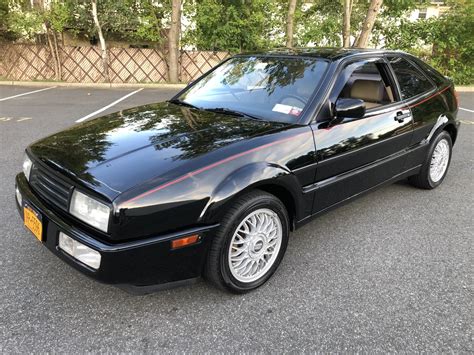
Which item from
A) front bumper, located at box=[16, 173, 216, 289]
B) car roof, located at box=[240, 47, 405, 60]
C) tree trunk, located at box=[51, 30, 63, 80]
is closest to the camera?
front bumper, located at box=[16, 173, 216, 289]

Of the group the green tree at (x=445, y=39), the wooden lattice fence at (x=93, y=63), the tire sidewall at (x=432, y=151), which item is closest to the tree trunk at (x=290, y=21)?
the wooden lattice fence at (x=93, y=63)

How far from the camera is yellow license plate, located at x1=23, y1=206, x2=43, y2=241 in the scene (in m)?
2.17

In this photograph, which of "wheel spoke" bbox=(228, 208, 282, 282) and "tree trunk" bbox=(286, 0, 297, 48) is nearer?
"wheel spoke" bbox=(228, 208, 282, 282)

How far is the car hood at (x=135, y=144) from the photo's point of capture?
204 cm

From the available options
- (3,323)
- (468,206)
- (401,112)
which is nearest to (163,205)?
(3,323)

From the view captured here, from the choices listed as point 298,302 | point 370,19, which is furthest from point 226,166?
point 370,19

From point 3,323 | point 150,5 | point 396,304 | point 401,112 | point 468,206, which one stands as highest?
point 150,5

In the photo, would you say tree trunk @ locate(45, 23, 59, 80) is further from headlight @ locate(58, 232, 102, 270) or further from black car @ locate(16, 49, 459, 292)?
headlight @ locate(58, 232, 102, 270)

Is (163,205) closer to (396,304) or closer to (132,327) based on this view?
(132,327)

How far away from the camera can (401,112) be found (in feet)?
11.0

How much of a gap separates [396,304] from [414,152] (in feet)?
5.79

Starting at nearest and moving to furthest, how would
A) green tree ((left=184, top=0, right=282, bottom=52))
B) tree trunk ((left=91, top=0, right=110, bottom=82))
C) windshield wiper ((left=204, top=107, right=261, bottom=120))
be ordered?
windshield wiper ((left=204, top=107, right=261, bottom=120)) < tree trunk ((left=91, top=0, right=110, bottom=82)) < green tree ((left=184, top=0, right=282, bottom=52))

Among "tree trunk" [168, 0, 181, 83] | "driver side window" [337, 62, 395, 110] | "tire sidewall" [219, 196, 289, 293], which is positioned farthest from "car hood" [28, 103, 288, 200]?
"tree trunk" [168, 0, 181, 83]

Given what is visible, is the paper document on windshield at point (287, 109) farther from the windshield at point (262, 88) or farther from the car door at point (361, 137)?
the car door at point (361, 137)
